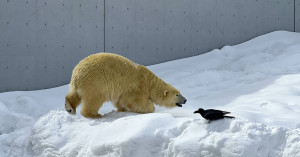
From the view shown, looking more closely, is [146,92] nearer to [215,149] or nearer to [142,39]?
[215,149]

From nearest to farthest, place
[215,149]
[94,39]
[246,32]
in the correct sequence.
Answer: [215,149] < [94,39] < [246,32]

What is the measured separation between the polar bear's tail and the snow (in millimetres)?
100

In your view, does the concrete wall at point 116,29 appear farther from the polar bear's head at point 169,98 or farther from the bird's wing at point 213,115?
the bird's wing at point 213,115

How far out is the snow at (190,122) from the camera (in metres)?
2.65

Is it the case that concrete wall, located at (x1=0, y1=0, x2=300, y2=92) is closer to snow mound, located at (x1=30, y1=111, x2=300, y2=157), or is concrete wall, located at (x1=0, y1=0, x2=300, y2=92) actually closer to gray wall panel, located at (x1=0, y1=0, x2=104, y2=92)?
gray wall panel, located at (x1=0, y1=0, x2=104, y2=92)

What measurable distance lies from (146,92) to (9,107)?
8.33 feet

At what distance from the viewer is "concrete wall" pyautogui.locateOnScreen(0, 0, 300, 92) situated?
685 cm

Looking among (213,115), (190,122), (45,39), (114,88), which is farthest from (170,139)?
(45,39)

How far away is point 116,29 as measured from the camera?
308 inches

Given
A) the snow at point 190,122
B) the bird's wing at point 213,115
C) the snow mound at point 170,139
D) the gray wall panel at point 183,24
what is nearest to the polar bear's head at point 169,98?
the snow at point 190,122

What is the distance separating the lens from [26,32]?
6922 mm

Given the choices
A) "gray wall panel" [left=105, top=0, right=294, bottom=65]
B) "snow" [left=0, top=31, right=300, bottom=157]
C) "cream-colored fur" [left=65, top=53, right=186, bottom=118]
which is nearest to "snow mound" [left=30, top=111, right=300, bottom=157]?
"snow" [left=0, top=31, right=300, bottom=157]

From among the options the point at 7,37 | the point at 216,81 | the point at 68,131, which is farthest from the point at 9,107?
the point at 216,81

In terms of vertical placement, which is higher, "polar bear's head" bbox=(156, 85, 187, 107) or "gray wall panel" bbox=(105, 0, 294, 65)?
"gray wall panel" bbox=(105, 0, 294, 65)
